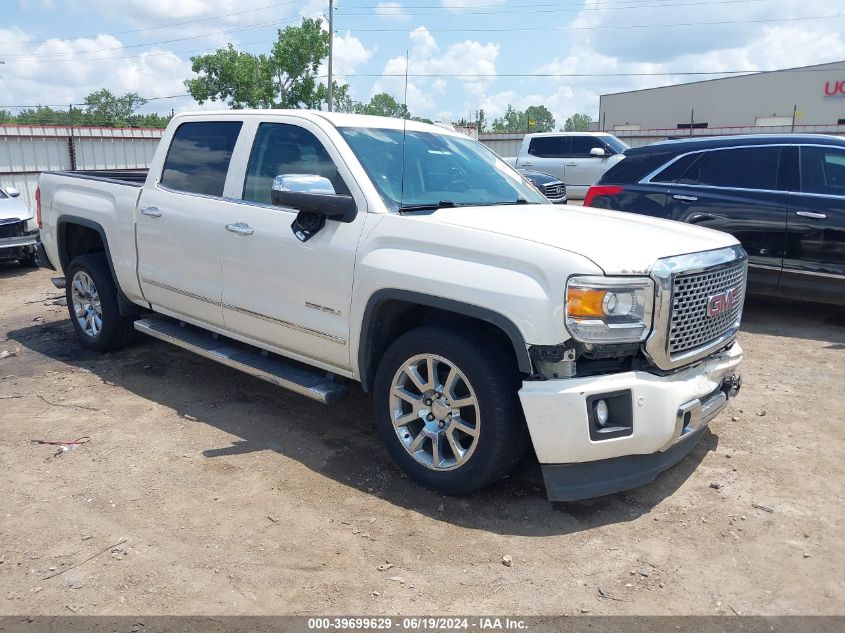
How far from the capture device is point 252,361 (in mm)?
4746

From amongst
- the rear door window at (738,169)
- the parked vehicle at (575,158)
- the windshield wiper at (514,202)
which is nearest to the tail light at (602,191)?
the rear door window at (738,169)

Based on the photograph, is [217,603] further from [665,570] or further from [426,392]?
[665,570]

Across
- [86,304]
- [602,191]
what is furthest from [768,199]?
[86,304]

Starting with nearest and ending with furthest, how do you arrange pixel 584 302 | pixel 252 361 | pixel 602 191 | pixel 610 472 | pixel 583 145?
pixel 584 302
pixel 610 472
pixel 252 361
pixel 602 191
pixel 583 145

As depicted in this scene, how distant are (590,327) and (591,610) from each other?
3.93ft

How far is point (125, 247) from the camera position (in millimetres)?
5609

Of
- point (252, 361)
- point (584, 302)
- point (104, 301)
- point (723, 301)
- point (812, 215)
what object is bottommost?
point (252, 361)

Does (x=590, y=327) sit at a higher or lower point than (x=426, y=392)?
higher

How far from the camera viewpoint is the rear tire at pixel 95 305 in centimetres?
600

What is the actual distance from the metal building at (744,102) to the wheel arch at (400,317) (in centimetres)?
4210

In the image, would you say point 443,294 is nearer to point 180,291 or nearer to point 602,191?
point 180,291

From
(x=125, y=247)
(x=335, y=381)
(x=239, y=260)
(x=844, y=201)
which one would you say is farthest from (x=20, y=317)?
(x=844, y=201)

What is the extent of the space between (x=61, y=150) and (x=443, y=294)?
50.9 ft

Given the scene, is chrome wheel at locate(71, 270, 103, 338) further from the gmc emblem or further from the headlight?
the gmc emblem
